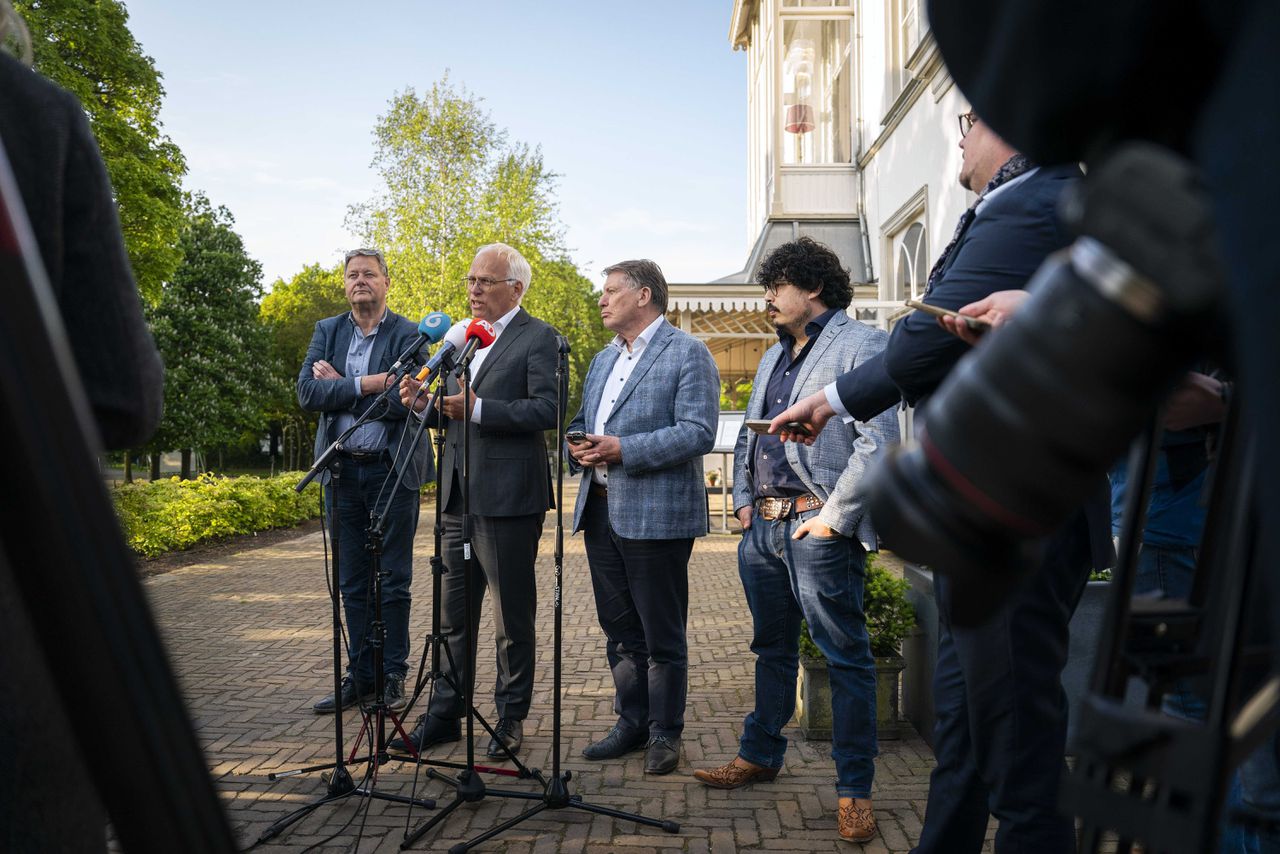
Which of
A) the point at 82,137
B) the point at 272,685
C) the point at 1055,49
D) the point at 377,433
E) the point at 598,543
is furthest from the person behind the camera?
the point at 272,685

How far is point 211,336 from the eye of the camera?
37.9 meters

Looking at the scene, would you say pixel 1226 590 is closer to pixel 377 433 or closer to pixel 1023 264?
pixel 1023 264

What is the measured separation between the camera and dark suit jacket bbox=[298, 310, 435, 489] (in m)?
5.14

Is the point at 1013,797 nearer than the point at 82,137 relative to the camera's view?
No

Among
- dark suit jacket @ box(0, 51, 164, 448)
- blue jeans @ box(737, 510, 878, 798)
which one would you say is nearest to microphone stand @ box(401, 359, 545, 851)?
blue jeans @ box(737, 510, 878, 798)

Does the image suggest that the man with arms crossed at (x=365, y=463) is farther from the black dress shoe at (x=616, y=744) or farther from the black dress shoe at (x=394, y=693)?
the black dress shoe at (x=616, y=744)

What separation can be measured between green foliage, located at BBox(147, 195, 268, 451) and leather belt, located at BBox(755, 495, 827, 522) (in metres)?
35.3

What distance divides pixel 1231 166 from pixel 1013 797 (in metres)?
1.99

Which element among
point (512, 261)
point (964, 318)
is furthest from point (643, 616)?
point (964, 318)

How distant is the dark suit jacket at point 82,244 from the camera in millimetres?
1361

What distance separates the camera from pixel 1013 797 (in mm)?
2215

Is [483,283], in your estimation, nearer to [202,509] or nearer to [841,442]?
[841,442]

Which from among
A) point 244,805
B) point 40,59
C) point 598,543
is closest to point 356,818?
point 244,805

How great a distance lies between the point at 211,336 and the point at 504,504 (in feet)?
122
